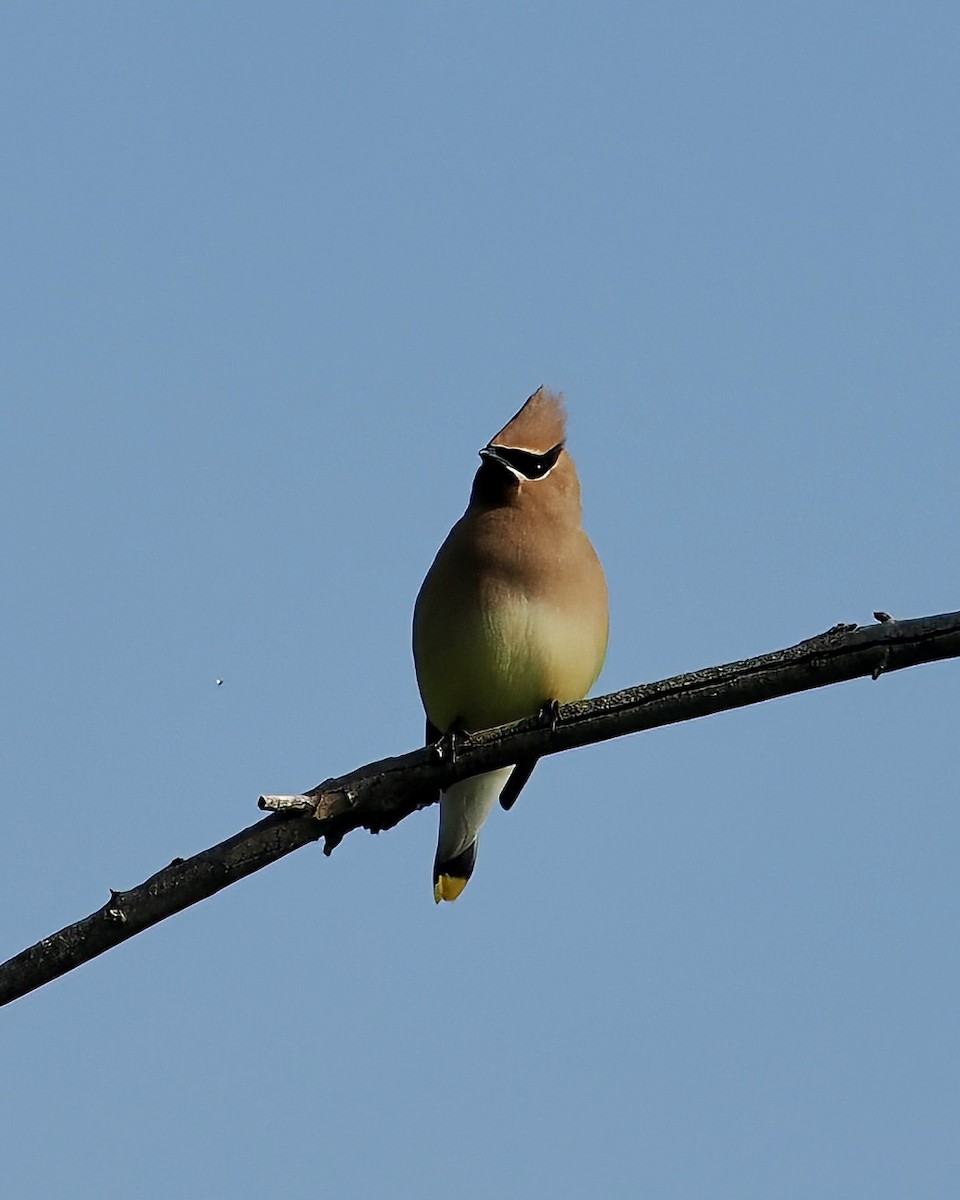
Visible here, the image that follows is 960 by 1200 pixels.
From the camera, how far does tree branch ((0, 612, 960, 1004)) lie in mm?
4164

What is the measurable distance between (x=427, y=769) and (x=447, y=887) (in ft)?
6.47

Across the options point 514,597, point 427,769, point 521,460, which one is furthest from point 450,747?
point 521,460

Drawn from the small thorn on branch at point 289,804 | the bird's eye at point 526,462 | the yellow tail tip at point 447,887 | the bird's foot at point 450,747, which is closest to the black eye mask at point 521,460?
the bird's eye at point 526,462

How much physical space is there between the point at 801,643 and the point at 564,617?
1.44m

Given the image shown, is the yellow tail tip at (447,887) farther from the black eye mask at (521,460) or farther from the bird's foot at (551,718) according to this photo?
the bird's foot at (551,718)

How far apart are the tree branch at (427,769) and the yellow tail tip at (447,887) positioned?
1.83m

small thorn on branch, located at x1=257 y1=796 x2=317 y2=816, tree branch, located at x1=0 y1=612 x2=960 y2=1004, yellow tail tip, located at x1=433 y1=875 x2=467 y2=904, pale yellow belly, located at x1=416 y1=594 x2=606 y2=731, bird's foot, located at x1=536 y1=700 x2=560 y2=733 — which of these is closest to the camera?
tree branch, located at x1=0 y1=612 x2=960 y2=1004

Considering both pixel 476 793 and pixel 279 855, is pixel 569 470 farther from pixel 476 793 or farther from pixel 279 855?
pixel 279 855

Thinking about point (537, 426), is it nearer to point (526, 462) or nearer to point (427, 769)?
point (526, 462)

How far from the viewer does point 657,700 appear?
4.34 m

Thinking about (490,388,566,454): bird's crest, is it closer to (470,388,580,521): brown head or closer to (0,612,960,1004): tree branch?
(470,388,580,521): brown head

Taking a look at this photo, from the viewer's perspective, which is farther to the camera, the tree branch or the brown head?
the brown head

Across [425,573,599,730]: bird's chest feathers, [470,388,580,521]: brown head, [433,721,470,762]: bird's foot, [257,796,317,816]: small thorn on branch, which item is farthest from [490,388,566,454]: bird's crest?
[257,796,317,816]: small thorn on branch

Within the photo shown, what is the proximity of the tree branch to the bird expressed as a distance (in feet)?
2.48
